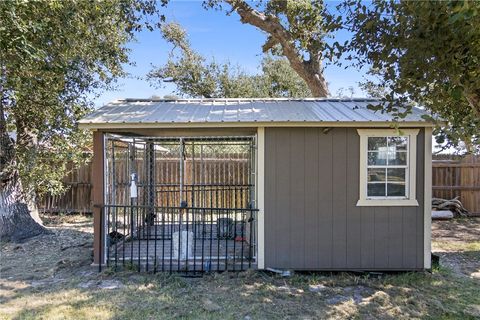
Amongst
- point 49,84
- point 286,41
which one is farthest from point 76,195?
point 286,41

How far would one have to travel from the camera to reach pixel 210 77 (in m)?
15.3

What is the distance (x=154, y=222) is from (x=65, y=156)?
2.61 meters

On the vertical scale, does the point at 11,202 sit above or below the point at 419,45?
below

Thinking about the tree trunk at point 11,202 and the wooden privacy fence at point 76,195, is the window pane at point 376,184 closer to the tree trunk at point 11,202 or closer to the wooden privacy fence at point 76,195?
the tree trunk at point 11,202

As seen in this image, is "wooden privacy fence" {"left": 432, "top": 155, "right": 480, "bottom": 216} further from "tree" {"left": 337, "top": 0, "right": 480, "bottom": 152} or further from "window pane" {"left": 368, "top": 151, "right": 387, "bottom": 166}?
"tree" {"left": 337, "top": 0, "right": 480, "bottom": 152}

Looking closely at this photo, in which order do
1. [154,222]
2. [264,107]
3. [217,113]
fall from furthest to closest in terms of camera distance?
[154,222]
[264,107]
[217,113]

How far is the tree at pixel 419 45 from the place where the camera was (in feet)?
9.35

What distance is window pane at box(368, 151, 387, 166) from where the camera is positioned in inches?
217

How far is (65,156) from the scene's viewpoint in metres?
8.41

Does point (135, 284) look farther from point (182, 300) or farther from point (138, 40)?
point (138, 40)

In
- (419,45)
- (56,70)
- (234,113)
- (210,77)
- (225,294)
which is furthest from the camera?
(210,77)

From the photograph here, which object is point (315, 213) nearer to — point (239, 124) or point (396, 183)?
point (396, 183)

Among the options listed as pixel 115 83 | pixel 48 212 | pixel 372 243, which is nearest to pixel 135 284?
pixel 372 243

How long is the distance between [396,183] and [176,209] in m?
3.84
